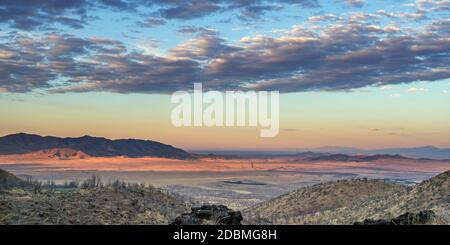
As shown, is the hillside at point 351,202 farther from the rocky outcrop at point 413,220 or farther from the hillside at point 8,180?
the hillside at point 8,180

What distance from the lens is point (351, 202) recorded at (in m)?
48.9

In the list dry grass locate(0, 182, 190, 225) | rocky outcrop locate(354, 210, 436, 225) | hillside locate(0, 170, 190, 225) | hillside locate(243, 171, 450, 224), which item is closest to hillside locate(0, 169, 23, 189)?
hillside locate(0, 170, 190, 225)

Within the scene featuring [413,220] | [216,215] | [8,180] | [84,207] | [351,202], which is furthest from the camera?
[351,202]

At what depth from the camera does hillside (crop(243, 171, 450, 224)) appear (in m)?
38.1

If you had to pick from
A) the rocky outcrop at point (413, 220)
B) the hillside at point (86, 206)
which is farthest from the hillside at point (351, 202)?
the rocky outcrop at point (413, 220)

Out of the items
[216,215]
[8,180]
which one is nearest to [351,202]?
[216,215]

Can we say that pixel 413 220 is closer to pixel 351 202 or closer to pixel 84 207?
pixel 84 207

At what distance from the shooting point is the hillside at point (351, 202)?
38.1m

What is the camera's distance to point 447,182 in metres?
42.5

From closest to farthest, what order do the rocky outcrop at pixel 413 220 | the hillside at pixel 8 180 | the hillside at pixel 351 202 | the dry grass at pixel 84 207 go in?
1. the rocky outcrop at pixel 413 220
2. the dry grass at pixel 84 207
3. the hillside at pixel 8 180
4. the hillside at pixel 351 202

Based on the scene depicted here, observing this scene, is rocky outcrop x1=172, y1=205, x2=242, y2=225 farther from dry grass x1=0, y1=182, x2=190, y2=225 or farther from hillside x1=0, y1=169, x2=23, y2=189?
hillside x1=0, y1=169, x2=23, y2=189

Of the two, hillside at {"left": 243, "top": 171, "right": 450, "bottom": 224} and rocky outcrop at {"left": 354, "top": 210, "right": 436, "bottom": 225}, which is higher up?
rocky outcrop at {"left": 354, "top": 210, "right": 436, "bottom": 225}

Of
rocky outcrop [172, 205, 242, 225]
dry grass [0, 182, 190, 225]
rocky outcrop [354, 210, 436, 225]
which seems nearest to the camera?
rocky outcrop [354, 210, 436, 225]
